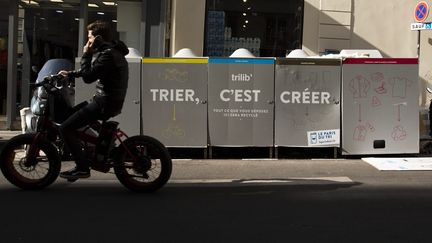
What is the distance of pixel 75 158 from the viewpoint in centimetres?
634

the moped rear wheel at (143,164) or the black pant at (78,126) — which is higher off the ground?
the black pant at (78,126)

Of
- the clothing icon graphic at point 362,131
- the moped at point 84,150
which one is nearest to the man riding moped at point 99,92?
the moped at point 84,150

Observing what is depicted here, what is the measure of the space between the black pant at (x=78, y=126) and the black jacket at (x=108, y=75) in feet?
0.29

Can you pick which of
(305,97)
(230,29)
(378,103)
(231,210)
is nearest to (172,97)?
(305,97)

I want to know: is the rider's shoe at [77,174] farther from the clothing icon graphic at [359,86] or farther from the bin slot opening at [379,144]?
the bin slot opening at [379,144]

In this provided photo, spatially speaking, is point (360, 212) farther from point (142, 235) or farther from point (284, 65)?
point (284, 65)

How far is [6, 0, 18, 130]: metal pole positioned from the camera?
520 inches

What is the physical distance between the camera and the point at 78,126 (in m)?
6.30

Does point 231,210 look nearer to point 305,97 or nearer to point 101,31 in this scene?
point 101,31

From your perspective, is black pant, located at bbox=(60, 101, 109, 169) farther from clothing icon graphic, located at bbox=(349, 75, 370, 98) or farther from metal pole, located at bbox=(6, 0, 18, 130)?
metal pole, located at bbox=(6, 0, 18, 130)

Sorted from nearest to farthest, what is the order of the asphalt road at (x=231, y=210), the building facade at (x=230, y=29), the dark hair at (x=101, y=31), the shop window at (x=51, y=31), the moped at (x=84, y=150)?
the asphalt road at (x=231, y=210)
the moped at (x=84, y=150)
the dark hair at (x=101, y=31)
the building facade at (x=230, y=29)
the shop window at (x=51, y=31)

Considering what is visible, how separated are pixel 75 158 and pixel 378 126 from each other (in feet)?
17.4

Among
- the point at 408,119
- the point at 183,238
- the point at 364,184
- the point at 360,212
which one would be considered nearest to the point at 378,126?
the point at 408,119

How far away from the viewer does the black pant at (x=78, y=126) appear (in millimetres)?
6277
